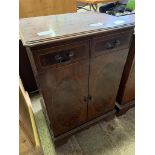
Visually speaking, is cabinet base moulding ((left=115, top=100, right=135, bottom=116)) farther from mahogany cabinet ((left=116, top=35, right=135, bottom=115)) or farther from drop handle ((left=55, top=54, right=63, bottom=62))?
drop handle ((left=55, top=54, right=63, bottom=62))

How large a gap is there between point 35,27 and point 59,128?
0.75 metres

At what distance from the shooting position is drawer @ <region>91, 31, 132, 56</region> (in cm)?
90

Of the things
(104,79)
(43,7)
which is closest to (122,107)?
(104,79)

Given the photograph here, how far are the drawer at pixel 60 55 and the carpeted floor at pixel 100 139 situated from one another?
2.58ft

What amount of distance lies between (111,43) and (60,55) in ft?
1.16

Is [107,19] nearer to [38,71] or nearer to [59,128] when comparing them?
[38,71]

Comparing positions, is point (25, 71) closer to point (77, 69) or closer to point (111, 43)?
point (77, 69)

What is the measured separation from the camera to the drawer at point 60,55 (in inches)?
30.1

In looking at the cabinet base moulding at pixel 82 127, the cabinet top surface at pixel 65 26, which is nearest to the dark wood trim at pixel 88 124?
the cabinet base moulding at pixel 82 127

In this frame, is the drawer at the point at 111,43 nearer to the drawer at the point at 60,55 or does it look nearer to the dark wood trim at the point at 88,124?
the drawer at the point at 60,55

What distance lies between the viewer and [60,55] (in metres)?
0.81

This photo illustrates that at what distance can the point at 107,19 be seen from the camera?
1.02 m

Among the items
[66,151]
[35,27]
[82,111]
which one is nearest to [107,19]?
[35,27]

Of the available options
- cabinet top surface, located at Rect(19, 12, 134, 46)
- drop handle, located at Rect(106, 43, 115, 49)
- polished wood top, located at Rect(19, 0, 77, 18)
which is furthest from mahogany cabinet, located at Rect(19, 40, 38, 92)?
drop handle, located at Rect(106, 43, 115, 49)
